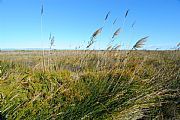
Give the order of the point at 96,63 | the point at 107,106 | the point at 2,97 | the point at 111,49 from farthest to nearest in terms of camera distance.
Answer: the point at 96,63, the point at 111,49, the point at 107,106, the point at 2,97

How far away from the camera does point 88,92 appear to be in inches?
200

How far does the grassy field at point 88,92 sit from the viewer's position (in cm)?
432

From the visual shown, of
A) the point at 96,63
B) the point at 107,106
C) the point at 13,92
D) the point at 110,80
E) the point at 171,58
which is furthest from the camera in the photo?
the point at 171,58

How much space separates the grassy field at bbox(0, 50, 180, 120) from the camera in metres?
4.32

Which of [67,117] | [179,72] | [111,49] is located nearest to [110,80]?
[111,49]

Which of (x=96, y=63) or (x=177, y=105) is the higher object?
(x=96, y=63)

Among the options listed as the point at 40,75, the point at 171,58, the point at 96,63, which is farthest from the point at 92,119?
the point at 171,58

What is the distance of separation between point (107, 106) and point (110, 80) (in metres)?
0.60

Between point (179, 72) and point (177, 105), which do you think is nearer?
point (177, 105)

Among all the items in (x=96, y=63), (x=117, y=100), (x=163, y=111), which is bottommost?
(x=163, y=111)

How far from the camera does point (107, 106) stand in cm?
498

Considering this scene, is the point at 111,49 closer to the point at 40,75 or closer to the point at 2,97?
the point at 40,75

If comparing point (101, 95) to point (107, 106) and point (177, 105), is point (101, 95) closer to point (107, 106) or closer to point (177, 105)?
point (107, 106)

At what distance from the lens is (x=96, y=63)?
653cm
